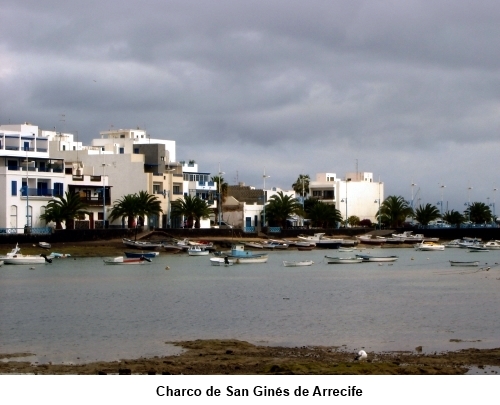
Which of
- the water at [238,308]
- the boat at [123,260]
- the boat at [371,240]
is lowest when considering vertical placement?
the water at [238,308]

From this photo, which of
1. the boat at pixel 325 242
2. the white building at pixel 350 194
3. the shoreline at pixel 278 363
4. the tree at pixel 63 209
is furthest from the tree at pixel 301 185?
the shoreline at pixel 278 363

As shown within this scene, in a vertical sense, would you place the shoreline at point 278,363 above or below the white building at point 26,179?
below

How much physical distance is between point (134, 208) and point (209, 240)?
12409mm

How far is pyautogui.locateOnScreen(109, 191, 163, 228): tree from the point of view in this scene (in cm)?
12350

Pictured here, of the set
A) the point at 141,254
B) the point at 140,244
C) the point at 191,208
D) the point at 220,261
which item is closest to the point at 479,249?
the point at 191,208

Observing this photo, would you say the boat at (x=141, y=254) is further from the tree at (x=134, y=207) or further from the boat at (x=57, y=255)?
the tree at (x=134, y=207)

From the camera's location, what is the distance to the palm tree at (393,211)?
579 ft

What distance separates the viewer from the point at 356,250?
138625 mm

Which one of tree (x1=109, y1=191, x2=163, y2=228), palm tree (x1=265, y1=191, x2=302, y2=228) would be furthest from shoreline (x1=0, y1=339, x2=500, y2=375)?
palm tree (x1=265, y1=191, x2=302, y2=228)

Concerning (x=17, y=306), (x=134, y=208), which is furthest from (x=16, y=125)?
(x=17, y=306)

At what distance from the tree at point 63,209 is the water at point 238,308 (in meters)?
20.6

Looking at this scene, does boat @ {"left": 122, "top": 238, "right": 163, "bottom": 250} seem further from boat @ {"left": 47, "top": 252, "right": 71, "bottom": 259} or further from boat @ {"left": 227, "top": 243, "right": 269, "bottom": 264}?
boat @ {"left": 227, "top": 243, "right": 269, "bottom": 264}
